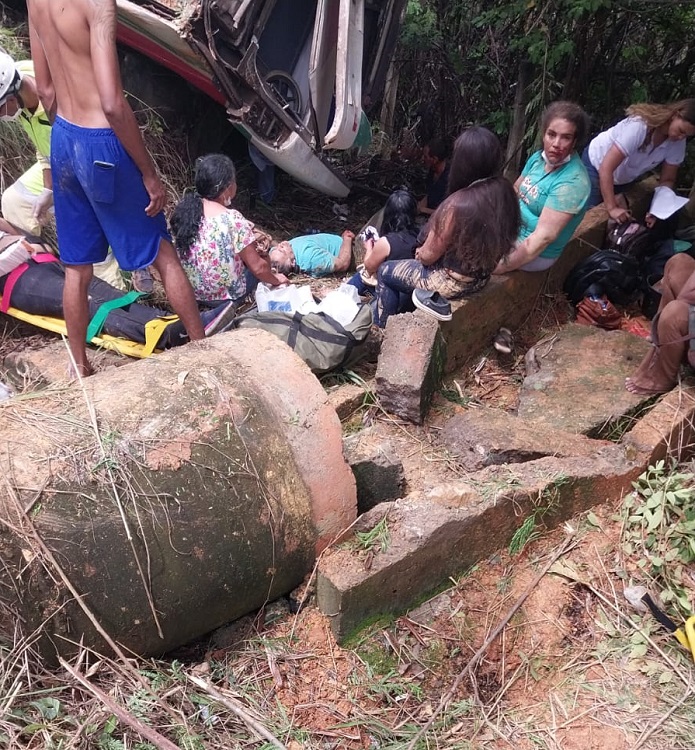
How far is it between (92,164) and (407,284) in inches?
73.7

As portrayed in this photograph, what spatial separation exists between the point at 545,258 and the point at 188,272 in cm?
231

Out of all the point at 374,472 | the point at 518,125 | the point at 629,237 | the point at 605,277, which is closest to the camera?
the point at 374,472

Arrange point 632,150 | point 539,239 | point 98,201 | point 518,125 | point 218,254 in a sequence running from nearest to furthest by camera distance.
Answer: point 98,201, point 539,239, point 218,254, point 632,150, point 518,125

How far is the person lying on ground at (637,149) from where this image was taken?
4.20 m

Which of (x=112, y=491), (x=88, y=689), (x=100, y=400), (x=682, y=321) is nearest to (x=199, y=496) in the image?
(x=112, y=491)

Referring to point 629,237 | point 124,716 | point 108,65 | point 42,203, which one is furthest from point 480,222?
point 42,203

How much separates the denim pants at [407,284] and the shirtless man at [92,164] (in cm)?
124

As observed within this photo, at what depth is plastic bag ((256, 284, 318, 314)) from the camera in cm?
377

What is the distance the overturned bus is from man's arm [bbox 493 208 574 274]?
69.4 inches

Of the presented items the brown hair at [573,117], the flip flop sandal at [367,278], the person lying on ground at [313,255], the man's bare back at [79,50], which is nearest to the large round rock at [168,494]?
the man's bare back at [79,50]

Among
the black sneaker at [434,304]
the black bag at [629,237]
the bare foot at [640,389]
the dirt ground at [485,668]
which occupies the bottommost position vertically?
the dirt ground at [485,668]

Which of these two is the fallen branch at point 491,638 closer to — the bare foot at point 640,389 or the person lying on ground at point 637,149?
the bare foot at point 640,389

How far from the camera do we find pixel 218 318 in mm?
3711

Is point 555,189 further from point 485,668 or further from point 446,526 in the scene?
point 485,668
